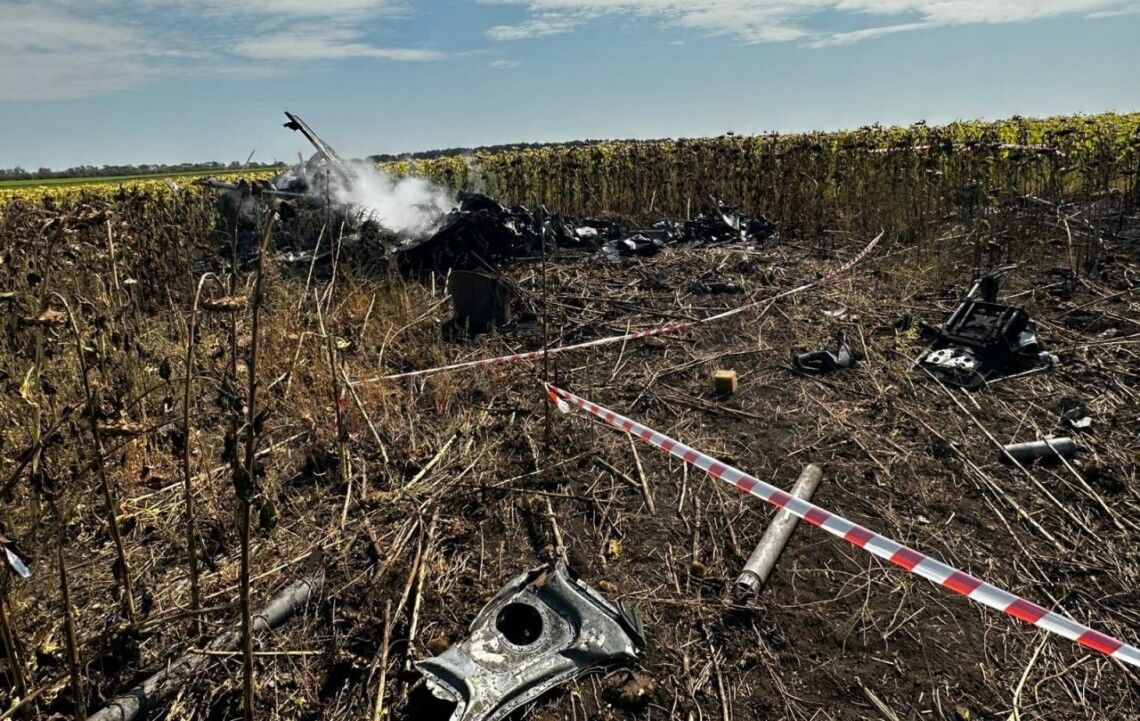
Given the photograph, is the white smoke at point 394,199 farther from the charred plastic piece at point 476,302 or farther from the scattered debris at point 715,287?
the scattered debris at point 715,287

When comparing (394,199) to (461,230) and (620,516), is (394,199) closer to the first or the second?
(461,230)

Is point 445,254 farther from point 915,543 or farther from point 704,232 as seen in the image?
point 915,543

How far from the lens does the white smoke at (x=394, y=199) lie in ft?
32.6

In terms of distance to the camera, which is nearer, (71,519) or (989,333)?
(71,519)

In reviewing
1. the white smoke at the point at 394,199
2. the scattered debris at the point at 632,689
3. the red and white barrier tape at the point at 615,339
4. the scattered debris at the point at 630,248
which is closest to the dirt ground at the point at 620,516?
the scattered debris at the point at 632,689

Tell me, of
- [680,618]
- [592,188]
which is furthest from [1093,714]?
[592,188]

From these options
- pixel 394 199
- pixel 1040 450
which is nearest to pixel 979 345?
pixel 1040 450

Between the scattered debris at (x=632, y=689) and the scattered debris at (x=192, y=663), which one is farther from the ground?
the scattered debris at (x=192, y=663)

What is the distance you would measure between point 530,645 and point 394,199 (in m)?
8.71

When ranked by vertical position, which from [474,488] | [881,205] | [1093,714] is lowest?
[1093,714]

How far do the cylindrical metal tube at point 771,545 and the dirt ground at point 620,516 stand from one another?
0.08m

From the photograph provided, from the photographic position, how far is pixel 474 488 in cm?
415

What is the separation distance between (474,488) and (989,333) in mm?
4501

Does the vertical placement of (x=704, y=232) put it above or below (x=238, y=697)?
above
